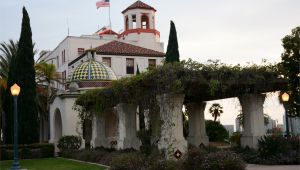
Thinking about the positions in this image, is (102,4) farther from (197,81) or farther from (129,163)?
(129,163)

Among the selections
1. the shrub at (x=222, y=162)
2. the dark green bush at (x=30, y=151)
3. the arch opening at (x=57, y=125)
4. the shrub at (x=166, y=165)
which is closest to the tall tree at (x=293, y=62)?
the dark green bush at (x=30, y=151)

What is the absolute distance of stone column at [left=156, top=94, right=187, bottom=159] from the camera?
1788 cm

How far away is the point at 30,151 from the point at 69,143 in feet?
10.0

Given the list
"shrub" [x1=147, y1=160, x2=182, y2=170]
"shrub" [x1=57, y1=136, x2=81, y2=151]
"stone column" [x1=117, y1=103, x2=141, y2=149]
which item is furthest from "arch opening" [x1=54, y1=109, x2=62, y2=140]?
"shrub" [x1=147, y1=160, x2=182, y2=170]

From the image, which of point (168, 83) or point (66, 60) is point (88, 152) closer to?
point (168, 83)

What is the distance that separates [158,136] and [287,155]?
5.43 m

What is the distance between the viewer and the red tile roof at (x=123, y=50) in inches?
2045

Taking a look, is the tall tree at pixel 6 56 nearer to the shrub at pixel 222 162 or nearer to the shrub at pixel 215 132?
the shrub at pixel 215 132

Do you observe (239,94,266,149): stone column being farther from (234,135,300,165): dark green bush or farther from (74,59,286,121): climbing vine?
(234,135,300,165): dark green bush

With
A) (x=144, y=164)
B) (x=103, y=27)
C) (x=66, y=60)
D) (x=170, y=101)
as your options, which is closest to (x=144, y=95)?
(x=170, y=101)

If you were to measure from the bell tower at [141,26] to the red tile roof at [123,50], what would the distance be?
2759 millimetres

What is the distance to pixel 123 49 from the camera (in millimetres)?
53281

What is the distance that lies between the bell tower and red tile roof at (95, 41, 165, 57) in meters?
2.76

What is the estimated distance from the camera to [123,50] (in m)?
53.1
